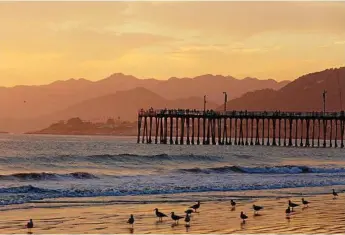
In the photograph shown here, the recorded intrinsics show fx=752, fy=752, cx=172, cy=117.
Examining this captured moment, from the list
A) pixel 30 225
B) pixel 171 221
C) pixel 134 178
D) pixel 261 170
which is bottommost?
pixel 261 170

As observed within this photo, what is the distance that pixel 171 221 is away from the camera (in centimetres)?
1867

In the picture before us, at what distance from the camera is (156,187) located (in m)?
28.9

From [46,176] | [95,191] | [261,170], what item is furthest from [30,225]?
[261,170]

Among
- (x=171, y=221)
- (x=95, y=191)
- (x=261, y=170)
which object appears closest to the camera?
(x=171, y=221)

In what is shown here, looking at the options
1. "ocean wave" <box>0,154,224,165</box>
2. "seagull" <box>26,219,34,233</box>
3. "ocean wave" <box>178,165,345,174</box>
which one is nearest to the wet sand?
"seagull" <box>26,219,34,233</box>

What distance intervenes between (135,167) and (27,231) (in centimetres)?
2971

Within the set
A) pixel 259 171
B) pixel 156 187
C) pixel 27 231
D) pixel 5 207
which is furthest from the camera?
pixel 259 171

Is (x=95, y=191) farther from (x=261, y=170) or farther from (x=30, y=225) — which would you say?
(x=261, y=170)

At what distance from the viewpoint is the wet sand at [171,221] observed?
56.1 feet

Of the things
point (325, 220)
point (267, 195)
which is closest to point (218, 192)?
point (267, 195)

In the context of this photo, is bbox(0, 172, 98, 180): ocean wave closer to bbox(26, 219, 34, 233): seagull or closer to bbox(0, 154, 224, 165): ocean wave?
bbox(0, 154, 224, 165): ocean wave

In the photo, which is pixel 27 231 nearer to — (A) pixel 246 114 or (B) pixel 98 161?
(B) pixel 98 161

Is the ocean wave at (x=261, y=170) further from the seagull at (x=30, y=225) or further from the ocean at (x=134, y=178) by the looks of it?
the seagull at (x=30, y=225)

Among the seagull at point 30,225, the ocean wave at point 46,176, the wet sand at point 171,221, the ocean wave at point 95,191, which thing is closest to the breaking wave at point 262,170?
the ocean wave at point 46,176
